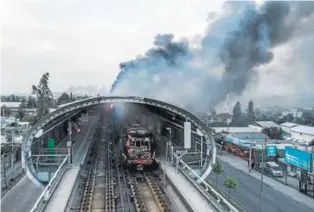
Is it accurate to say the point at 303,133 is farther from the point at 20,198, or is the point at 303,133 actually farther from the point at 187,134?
the point at 20,198

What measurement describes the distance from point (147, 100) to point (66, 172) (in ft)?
22.7

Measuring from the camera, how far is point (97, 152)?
34500mm

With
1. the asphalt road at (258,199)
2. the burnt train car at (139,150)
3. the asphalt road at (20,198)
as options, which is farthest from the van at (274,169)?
the asphalt road at (20,198)

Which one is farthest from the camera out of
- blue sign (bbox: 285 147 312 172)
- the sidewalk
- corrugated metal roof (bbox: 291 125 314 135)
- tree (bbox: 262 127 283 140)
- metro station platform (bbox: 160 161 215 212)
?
corrugated metal roof (bbox: 291 125 314 135)

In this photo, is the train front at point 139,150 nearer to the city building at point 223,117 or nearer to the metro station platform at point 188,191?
the metro station platform at point 188,191

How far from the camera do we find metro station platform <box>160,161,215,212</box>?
1633 centimetres

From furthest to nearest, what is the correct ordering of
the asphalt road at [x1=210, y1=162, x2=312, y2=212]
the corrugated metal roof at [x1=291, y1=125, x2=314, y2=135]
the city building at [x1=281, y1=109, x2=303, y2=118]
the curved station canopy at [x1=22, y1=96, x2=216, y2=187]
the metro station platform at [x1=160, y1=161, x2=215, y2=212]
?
the city building at [x1=281, y1=109, x2=303, y2=118], the corrugated metal roof at [x1=291, y1=125, x2=314, y2=135], the asphalt road at [x1=210, y1=162, x2=312, y2=212], the curved station canopy at [x1=22, y1=96, x2=216, y2=187], the metro station platform at [x1=160, y1=161, x2=215, y2=212]

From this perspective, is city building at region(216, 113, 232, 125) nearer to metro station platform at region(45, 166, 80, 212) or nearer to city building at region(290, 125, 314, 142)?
city building at region(290, 125, 314, 142)

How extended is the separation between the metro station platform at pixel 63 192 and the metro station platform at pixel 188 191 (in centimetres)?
554

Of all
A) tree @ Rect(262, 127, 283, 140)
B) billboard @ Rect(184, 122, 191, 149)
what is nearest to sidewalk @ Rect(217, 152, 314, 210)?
A: billboard @ Rect(184, 122, 191, 149)

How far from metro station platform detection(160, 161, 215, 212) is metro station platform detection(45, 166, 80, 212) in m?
5.54

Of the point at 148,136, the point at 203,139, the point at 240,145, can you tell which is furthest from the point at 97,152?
the point at 240,145

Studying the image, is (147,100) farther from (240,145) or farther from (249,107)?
(249,107)

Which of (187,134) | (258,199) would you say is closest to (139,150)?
(187,134)
